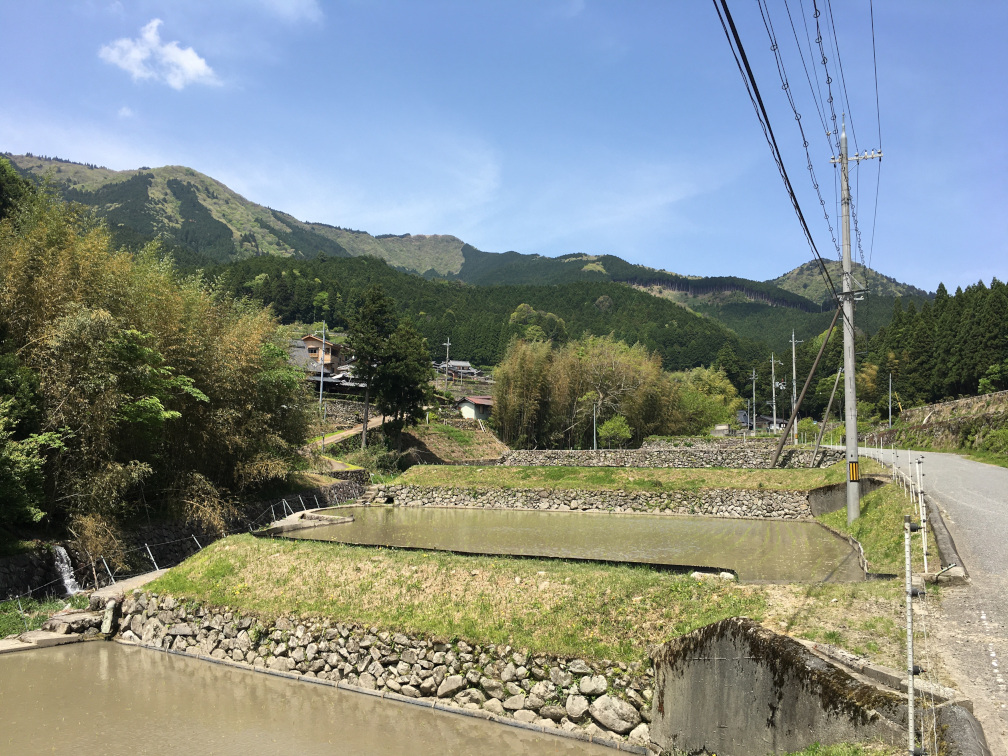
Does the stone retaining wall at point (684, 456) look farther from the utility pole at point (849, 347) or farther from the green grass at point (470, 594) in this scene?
the green grass at point (470, 594)

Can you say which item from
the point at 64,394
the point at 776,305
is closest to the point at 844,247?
the point at 64,394

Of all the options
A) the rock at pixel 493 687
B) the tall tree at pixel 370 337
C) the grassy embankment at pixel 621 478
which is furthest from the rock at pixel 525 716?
the tall tree at pixel 370 337

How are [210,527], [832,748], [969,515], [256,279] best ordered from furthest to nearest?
[256,279] < [210,527] < [969,515] < [832,748]

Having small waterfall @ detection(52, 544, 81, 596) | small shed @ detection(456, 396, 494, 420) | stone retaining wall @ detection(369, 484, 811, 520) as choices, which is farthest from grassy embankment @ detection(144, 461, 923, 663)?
small shed @ detection(456, 396, 494, 420)

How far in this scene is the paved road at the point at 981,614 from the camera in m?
5.00

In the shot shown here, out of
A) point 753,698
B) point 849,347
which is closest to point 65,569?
point 753,698

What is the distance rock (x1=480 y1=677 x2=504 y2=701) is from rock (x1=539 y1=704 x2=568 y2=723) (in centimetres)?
61

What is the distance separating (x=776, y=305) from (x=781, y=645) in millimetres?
190344

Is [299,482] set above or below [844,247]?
below

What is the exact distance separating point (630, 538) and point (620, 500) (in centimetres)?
886

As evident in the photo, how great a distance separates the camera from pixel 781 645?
6074 millimetres

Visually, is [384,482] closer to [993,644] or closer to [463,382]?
[993,644]

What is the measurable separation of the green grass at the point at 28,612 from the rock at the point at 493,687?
8.95 m

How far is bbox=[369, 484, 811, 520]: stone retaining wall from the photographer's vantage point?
80.8 ft
